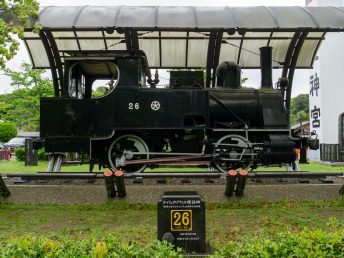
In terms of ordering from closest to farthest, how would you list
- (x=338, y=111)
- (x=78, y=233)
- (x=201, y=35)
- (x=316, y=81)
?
1. (x=78, y=233)
2. (x=201, y=35)
3. (x=338, y=111)
4. (x=316, y=81)

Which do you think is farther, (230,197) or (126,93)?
(126,93)

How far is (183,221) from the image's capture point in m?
4.21

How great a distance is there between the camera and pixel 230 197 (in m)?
7.13

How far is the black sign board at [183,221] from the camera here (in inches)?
164

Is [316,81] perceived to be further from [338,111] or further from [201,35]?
[201,35]

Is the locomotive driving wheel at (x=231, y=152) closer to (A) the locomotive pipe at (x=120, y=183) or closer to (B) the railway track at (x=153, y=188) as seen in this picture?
(B) the railway track at (x=153, y=188)

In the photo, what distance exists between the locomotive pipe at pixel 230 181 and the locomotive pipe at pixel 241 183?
0.09 m

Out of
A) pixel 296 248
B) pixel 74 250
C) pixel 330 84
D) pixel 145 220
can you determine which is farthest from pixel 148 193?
pixel 330 84

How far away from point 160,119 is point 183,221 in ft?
16.2

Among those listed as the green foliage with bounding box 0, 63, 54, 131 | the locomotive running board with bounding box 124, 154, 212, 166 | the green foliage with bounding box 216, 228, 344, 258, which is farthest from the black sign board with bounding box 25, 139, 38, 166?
the green foliage with bounding box 216, 228, 344, 258

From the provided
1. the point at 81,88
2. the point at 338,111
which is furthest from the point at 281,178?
the point at 338,111

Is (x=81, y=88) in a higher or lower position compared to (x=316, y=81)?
lower

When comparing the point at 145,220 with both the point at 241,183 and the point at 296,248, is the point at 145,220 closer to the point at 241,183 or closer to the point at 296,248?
the point at 241,183

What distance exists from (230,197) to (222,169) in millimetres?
2295
